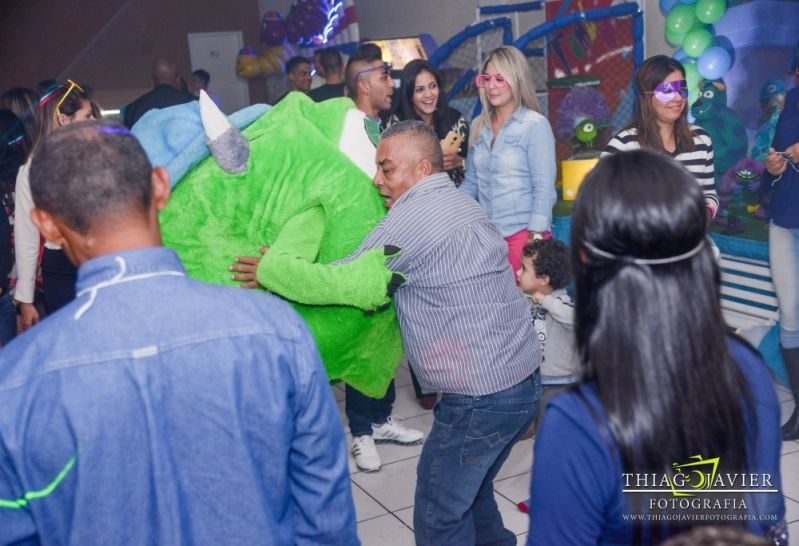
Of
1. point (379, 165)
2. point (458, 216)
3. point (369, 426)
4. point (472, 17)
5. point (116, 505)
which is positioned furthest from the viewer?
point (472, 17)

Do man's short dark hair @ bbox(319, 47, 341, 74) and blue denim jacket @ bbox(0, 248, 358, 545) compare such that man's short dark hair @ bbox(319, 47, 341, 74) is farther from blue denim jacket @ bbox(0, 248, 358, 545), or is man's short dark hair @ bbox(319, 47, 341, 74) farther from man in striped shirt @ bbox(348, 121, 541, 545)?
blue denim jacket @ bbox(0, 248, 358, 545)

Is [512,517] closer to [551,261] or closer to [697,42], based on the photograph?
[551,261]

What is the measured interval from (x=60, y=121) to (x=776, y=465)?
286 cm

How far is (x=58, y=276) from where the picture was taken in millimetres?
3133

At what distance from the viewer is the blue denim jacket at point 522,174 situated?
11.8ft

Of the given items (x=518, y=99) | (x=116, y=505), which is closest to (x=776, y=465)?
(x=116, y=505)

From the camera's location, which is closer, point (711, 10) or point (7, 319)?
point (7, 319)

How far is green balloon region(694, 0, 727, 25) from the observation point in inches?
220

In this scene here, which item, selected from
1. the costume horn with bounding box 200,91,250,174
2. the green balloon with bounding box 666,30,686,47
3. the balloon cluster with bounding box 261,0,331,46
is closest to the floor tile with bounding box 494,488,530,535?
the costume horn with bounding box 200,91,250,174

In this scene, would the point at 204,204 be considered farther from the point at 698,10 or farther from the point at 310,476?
the point at 698,10

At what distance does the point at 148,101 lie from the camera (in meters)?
4.69

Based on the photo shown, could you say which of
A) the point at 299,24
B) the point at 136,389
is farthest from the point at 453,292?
the point at 299,24

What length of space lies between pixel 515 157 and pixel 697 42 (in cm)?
293

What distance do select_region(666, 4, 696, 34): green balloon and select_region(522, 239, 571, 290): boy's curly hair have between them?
3.46 metres
